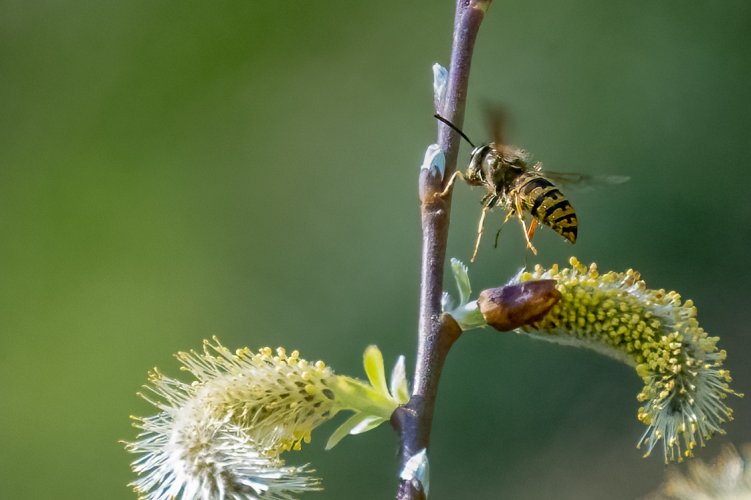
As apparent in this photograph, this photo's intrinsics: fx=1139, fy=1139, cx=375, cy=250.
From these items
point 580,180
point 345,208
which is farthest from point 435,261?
point 345,208

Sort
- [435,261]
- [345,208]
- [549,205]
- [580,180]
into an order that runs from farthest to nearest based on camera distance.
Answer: [345,208]
[580,180]
[549,205]
[435,261]

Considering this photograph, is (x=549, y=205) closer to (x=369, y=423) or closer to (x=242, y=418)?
(x=369, y=423)

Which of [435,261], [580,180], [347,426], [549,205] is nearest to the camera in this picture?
[435,261]

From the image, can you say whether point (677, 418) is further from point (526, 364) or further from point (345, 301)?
point (345, 301)

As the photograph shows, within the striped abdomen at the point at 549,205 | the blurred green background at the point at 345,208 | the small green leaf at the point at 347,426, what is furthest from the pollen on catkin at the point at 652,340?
the blurred green background at the point at 345,208

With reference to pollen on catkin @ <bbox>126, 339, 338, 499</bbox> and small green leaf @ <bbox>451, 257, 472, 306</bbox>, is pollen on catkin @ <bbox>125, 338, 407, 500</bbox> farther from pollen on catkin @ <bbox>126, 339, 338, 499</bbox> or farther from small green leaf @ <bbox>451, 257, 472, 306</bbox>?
small green leaf @ <bbox>451, 257, 472, 306</bbox>

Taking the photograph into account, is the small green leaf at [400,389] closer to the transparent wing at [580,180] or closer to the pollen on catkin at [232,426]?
the pollen on catkin at [232,426]

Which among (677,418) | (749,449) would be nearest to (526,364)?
(677,418)
